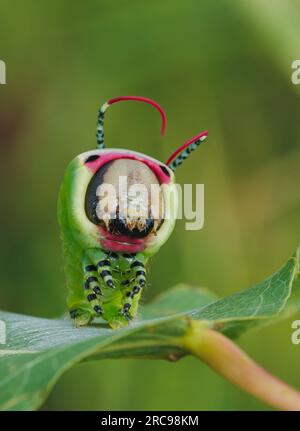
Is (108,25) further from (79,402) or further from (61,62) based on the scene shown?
(79,402)

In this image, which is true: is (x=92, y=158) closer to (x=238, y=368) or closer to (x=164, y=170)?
(x=164, y=170)

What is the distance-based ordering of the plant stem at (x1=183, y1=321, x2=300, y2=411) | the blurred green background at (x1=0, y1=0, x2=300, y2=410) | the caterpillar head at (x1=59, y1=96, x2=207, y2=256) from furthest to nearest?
the blurred green background at (x1=0, y1=0, x2=300, y2=410)
the caterpillar head at (x1=59, y1=96, x2=207, y2=256)
the plant stem at (x1=183, y1=321, x2=300, y2=411)

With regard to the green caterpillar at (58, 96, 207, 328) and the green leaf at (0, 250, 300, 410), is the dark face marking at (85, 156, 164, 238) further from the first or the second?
the green leaf at (0, 250, 300, 410)

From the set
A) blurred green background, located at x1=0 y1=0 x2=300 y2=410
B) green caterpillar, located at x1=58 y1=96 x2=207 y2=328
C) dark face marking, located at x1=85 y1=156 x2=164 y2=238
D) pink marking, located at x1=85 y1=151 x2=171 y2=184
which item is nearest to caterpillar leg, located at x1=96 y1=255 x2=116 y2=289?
green caterpillar, located at x1=58 y1=96 x2=207 y2=328

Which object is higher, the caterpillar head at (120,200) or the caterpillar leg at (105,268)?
the caterpillar head at (120,200)

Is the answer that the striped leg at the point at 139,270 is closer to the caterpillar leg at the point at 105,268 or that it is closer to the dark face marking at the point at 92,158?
the caterpillar leg at the point at 105,268

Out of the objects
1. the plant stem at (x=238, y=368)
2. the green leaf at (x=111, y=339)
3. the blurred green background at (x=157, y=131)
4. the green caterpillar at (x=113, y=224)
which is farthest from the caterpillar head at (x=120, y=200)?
the blurred green background at (x=157, y=131)

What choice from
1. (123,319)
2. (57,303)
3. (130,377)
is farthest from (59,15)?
(123,319)
